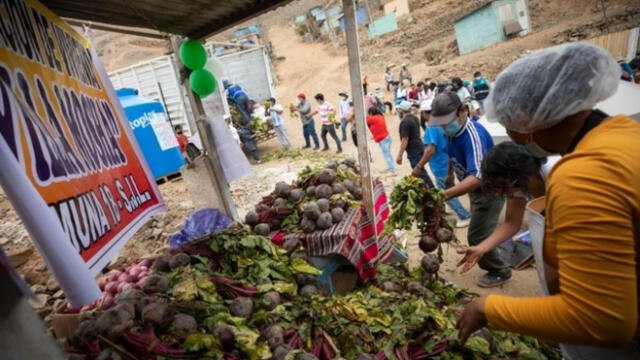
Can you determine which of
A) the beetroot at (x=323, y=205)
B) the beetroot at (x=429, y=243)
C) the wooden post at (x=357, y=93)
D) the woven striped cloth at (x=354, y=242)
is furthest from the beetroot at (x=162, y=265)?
the beetroot at (x=429, y=243)

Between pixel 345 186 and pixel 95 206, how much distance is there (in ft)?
10.3

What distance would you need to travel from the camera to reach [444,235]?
3.08 m

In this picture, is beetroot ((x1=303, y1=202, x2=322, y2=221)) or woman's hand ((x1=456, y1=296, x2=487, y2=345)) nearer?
woman's hand ((x1=456, y1=296, x2=487, y2=345))

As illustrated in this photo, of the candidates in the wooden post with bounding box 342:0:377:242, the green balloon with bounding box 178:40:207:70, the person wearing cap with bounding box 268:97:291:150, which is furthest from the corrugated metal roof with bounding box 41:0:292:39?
the person wearing cap with bounding box 268:97:291:150

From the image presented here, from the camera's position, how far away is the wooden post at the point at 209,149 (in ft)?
15.1

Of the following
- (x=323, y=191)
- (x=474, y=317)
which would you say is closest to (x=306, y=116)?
(x=323, y=191)

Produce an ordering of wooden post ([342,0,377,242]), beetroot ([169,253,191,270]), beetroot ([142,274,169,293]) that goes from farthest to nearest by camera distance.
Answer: wooden post ([342,0,377,242]), beetroot ([169,253,191,270]), beetroot ([142,274,169,293])

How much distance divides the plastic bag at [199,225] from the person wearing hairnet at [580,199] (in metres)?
3.33

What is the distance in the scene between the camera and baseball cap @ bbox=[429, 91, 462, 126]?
12.0 feet

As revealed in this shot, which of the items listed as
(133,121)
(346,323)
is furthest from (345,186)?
(133,121)

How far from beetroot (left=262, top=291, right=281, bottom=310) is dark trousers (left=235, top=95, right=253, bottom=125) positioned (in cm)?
1015

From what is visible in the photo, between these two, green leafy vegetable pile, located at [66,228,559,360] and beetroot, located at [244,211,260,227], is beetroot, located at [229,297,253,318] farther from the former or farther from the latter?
beetroot, located at [244,211,260,227]

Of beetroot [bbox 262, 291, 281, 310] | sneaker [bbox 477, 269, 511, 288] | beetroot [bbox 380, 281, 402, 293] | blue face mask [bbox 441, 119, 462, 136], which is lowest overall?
sneaker [bbox 477, 269, 511, 288]

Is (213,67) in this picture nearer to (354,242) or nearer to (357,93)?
(357,93)
